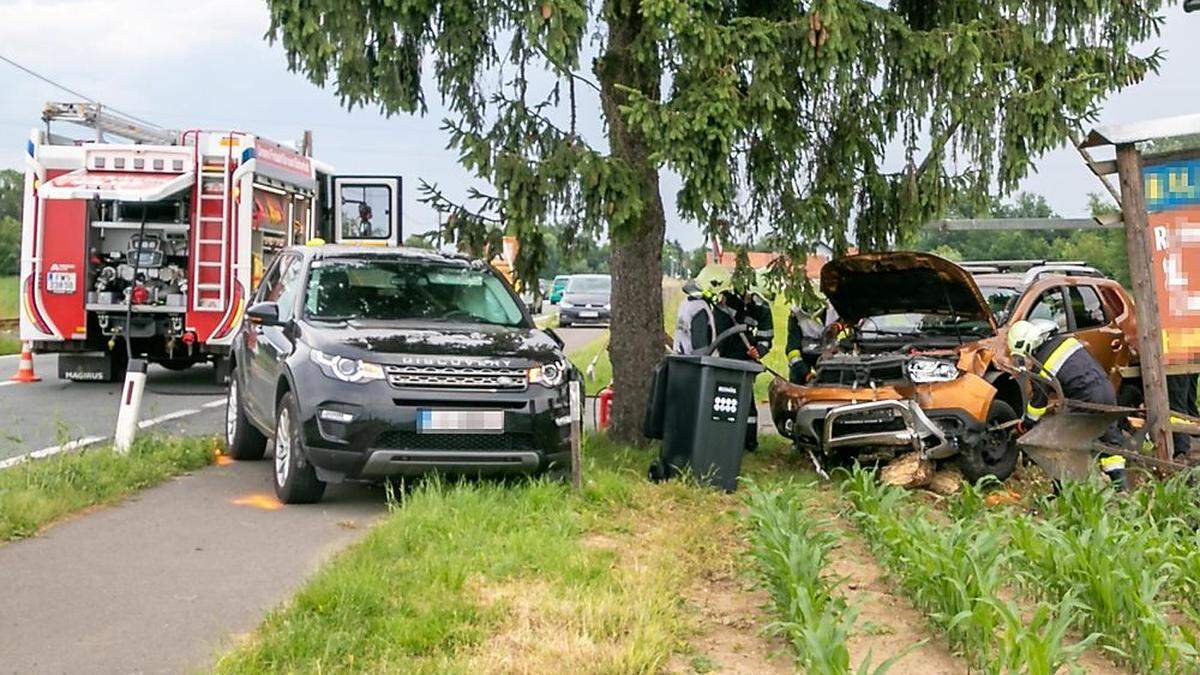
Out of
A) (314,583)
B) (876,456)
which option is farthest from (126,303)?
(314,583)

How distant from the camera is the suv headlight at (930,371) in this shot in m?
9.64

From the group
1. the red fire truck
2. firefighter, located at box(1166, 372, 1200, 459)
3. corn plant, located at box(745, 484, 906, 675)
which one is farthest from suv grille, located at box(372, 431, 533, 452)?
the red fire truck

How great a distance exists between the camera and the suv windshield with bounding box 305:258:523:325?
31.0 feet

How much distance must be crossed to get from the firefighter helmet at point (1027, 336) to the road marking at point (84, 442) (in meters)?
6.94

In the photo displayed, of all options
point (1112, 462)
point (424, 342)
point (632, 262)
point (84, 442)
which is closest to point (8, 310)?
point (84, 442)

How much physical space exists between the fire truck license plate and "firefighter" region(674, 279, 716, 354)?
8083 mm

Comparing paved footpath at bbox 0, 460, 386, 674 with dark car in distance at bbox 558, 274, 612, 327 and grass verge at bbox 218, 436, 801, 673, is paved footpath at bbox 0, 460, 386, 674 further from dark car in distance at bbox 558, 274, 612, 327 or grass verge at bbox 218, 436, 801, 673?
dark car in distance at bbox 558, 274, 612, 327

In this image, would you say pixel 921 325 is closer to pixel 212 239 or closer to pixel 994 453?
pixel 994 453

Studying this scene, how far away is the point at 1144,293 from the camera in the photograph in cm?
838

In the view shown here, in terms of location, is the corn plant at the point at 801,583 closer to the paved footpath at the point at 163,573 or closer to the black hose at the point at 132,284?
the paved footpath at the point at 163,573

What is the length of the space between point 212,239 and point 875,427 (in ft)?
30.0

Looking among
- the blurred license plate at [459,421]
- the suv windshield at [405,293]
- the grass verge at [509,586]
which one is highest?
the suv windshield at [405,293]

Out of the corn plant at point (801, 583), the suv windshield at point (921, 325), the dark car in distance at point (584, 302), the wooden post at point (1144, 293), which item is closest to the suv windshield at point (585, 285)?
the dark car in distance at point (584, 302)

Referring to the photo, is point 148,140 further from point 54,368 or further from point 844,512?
point 844,512
